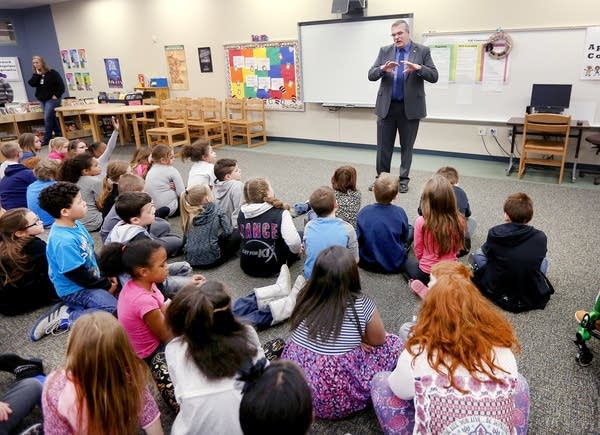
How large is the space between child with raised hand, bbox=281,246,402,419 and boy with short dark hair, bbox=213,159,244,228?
1844 millimetres

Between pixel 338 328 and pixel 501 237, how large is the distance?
4.05 ft

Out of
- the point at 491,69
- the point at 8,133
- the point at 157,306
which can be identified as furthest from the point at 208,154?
the point at 8,133

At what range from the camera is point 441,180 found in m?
2.39

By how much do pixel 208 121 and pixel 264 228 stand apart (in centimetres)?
497

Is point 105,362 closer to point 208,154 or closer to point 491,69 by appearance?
point 208,154

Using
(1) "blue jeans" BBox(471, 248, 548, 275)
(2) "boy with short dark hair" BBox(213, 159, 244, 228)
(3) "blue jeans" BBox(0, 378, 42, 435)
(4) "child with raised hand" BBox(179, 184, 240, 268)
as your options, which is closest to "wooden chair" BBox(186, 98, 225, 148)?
(2) "boy with short dark hair" BBox(213, 159, 244, 228)

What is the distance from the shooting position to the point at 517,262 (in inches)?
88.6

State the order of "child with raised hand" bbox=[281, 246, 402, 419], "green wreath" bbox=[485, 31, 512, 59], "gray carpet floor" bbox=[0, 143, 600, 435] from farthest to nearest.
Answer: "green wreath" bbox=[485, 31, 512, 59] < "gray carpet floor" bbox=[0, 143, 600, 435] < "child with raised hand" bbox=[281, 246, 402, 419]

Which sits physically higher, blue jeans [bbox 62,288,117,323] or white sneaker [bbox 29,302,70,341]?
blue jeans [bbox 62,288,117,323]

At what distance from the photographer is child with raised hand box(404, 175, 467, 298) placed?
238cm

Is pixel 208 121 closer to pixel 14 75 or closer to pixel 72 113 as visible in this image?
pixel 72 113

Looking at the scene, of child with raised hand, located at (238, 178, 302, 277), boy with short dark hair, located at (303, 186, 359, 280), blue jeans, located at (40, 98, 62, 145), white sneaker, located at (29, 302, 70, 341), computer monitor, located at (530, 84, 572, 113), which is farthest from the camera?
blue jeans, located at (40, 98, 62, 145)

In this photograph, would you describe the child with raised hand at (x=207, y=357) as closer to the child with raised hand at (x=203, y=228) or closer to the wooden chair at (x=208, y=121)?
the child with raised hand at (x=203, y=228)

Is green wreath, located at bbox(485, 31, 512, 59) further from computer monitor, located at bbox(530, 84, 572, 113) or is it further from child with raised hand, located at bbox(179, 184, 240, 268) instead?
child with raised hand, located at bbox(179, 184, 240, 268)
